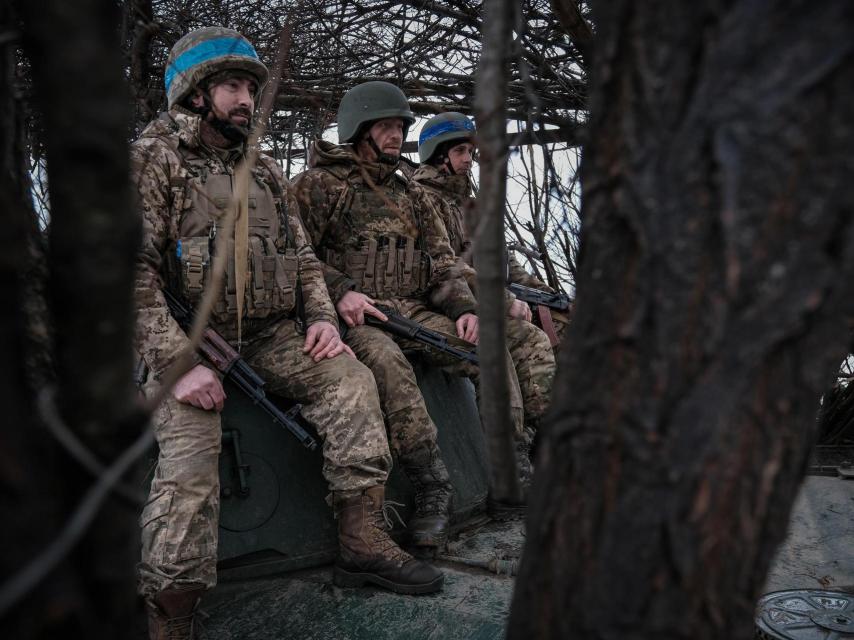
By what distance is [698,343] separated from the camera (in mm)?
882

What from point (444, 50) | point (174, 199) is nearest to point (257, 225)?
point (174, 199)

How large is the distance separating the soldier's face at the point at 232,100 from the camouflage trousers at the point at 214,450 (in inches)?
35.7

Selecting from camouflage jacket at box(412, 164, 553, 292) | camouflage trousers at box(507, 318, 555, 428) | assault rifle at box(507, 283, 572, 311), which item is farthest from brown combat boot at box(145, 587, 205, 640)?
assault rifle at box(507, 283, 572, 311)

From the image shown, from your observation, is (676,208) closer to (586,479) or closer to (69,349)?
(586,479)

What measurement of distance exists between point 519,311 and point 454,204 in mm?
1071

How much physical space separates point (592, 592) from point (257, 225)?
2.56 m

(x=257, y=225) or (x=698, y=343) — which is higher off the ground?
(x=257, y=225)

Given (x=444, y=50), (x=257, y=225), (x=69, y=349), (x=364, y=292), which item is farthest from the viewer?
(x=444, y=50)

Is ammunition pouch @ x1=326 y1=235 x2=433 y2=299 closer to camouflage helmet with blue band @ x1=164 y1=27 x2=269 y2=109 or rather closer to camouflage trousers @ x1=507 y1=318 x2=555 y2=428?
camouflage trousers @ x1=507 y1=318 x2=555 y2=428

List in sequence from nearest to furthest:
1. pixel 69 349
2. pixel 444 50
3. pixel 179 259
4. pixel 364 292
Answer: pixel 69 349 → pixel 179 259 → pixel 364 292 → pixel 444 50

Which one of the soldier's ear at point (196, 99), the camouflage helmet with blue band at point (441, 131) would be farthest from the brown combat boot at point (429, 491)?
the camouflage helmet with blue band at point (441, 131)

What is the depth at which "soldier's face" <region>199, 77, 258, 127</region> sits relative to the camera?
129 inches

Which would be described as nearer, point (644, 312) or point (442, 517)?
point (644, 312)

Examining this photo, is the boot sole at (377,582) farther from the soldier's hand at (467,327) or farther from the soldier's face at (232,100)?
the soldier's face at (232,100)
